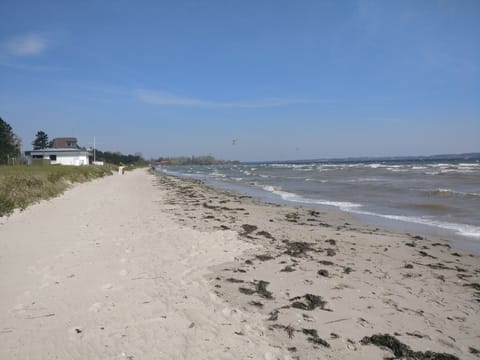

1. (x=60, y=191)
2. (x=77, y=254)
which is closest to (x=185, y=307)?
(x=77, y=254)

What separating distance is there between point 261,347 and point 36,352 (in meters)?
1.96

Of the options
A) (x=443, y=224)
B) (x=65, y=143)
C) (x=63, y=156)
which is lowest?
(x=443, y=224)

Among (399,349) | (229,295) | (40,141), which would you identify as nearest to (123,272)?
(229,295)

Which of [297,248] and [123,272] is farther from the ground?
[123,272]

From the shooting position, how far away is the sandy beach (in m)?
3.21

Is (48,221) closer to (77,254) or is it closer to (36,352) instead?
(77,254)

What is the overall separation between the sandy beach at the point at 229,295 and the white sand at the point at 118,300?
0.02 metres

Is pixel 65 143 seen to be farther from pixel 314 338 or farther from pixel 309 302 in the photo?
pixel 314 338

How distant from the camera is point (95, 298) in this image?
409 centimetres

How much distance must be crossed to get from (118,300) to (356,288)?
3.15 metres

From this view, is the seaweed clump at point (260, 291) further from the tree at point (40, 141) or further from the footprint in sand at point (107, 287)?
the tree at point (40, 141)

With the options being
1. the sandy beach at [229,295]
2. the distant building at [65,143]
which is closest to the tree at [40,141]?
the distant building at [65,143]

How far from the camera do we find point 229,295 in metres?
4.38

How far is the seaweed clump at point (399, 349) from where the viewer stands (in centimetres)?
319
